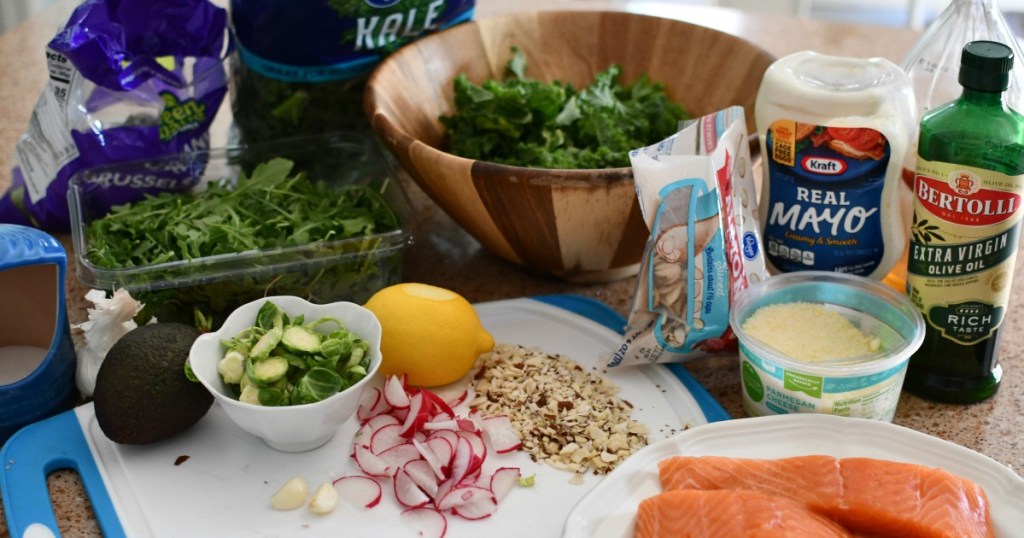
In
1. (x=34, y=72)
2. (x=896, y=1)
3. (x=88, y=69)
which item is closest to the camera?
(x=88, y=69)

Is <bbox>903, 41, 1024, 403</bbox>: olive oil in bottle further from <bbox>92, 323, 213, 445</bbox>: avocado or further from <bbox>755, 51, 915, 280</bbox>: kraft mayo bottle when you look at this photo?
<bbox>92, 323, 213, 445</bbox>: avocado

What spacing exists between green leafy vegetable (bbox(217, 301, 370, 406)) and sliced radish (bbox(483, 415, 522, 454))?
16 centimetres

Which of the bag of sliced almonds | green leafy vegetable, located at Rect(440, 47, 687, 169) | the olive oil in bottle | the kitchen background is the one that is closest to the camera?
Answer: the olive oil in bottle

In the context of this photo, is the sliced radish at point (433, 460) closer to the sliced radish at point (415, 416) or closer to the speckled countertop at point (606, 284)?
the sliced radish at point (415, 416)

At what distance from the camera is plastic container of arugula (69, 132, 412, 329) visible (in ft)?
3.96

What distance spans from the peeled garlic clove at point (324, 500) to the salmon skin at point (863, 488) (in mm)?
338

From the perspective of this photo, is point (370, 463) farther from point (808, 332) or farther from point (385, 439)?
point (808, 332)

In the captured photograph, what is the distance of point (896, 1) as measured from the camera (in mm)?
2939

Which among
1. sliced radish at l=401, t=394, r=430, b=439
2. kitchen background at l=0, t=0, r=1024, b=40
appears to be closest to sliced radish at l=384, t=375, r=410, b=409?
sliced radish at l=401, t=394, r=430, b=439

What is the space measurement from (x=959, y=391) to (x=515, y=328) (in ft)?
1.79

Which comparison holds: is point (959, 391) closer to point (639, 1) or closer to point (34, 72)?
point (639, 1)

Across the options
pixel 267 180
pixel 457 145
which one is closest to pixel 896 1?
pixel 457 145

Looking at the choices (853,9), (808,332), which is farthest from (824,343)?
(853,9)

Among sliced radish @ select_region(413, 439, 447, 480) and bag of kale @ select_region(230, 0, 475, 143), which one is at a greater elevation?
bag of kale @ select_region(230, 0, 475, 143)
